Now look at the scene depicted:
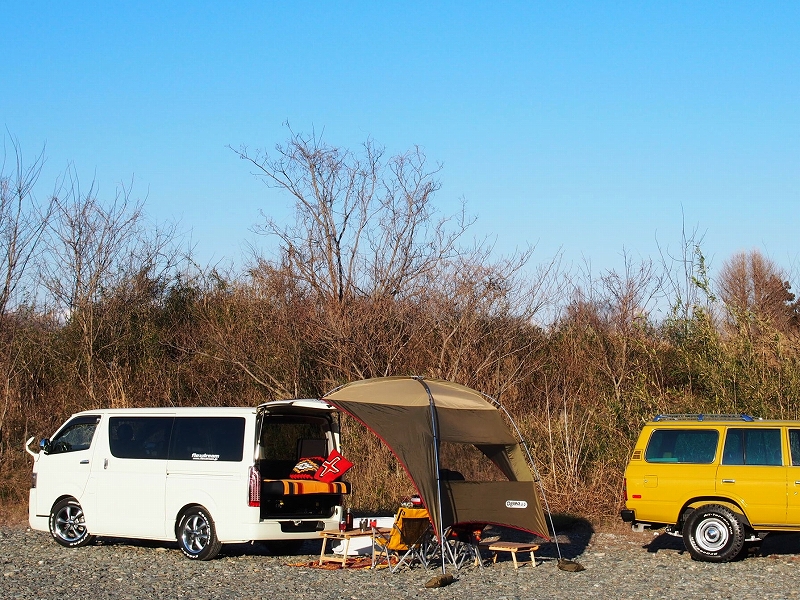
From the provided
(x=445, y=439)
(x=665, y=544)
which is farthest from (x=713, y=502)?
(x=445, y=439)

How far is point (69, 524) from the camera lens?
41.0 ft

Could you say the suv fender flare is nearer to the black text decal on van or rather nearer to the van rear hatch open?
the van rear hatch open

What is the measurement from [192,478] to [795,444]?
24.7ft

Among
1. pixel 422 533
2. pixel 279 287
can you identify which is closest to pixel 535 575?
pixel 422 533

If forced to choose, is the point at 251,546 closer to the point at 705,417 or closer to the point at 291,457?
the point at 291,457

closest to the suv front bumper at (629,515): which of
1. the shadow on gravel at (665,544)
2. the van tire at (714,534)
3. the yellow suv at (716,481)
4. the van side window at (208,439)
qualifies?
the yellow suv at (716,481)

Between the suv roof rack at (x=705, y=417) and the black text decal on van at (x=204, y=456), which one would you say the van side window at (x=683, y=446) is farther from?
the black text decal on van at (x=204, y=456)

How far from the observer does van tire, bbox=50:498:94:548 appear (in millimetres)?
12453

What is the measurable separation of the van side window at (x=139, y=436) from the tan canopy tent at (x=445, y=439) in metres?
2.22

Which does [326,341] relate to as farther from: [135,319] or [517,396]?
[135,319]

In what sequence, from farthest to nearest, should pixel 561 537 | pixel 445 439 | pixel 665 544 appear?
1. pixel 561 537
2. pixel 665 544
3. pixel 445 439

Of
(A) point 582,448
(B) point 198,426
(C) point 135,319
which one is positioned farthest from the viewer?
(C) point 135,319

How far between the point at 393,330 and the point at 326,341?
1535 millimetres

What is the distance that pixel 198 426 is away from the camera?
38.2ft
